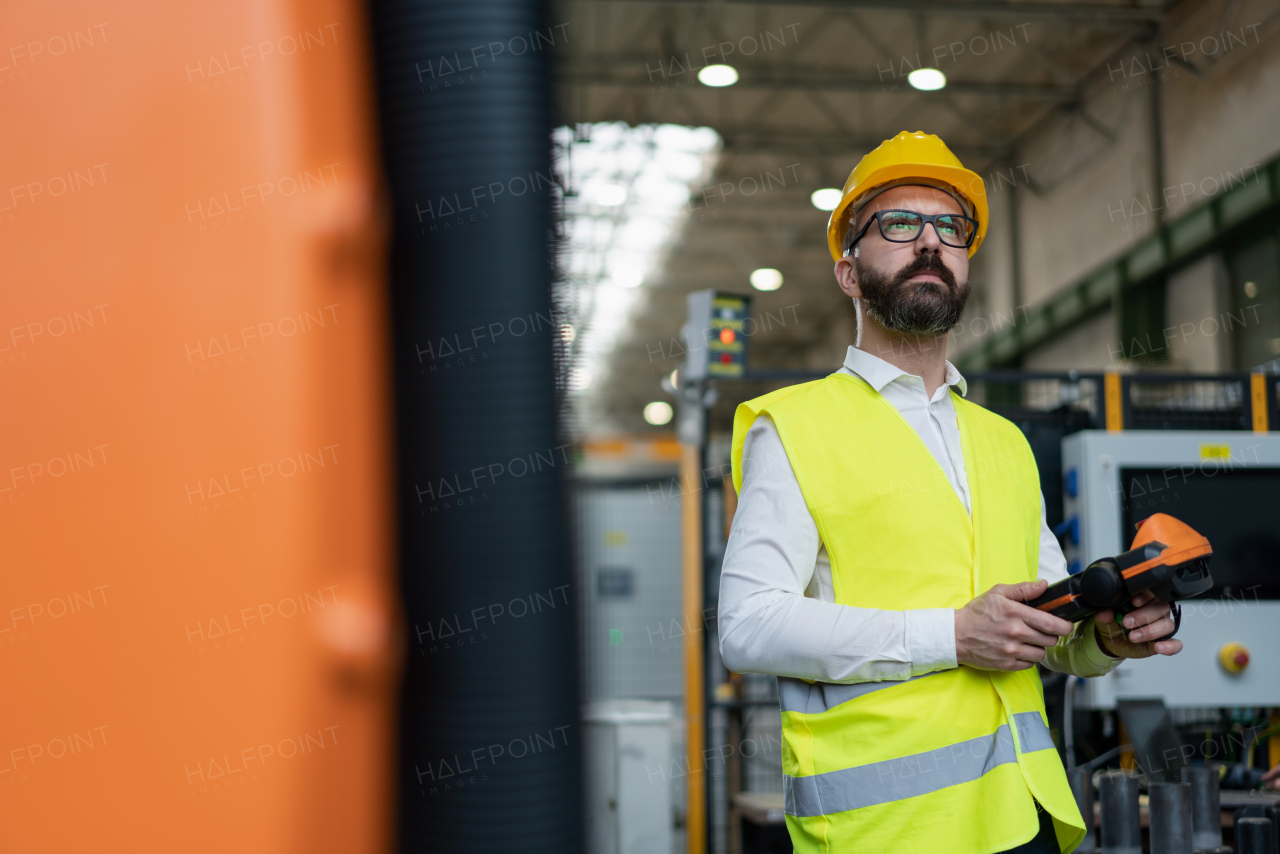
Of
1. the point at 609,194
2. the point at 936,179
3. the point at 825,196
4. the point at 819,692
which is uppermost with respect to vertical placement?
the point at 609,194

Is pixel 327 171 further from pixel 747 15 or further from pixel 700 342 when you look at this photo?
pixel 747 15

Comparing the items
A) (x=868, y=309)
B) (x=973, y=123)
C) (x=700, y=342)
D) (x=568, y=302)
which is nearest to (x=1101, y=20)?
(x=973, y=123)

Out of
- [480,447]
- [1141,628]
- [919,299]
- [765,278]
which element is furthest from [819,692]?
[765,278]

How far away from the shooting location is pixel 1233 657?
12.5 feet

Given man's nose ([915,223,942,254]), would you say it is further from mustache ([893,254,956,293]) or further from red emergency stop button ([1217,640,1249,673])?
red emergency stop button ([1217,640,1249,673])

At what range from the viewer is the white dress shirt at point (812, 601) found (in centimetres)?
147

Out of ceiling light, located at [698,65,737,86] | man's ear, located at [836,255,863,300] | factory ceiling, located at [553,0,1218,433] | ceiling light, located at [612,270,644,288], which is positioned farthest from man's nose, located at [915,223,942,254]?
ceiling light, located at [612,270,644,288]

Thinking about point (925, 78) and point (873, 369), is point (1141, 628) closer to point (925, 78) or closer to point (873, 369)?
point (873, 369)

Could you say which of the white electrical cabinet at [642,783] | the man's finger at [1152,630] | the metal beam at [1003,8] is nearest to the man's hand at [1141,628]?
the man's finger at [1152,630]

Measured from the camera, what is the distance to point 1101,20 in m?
9.91

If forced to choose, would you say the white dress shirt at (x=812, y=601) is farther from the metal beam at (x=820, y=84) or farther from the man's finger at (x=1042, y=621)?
the metal beam at (x=820, y=84)

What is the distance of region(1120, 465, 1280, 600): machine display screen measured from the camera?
12.5ft

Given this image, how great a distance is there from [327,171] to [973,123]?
13.3 meters

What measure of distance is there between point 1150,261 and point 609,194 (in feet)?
21.4
